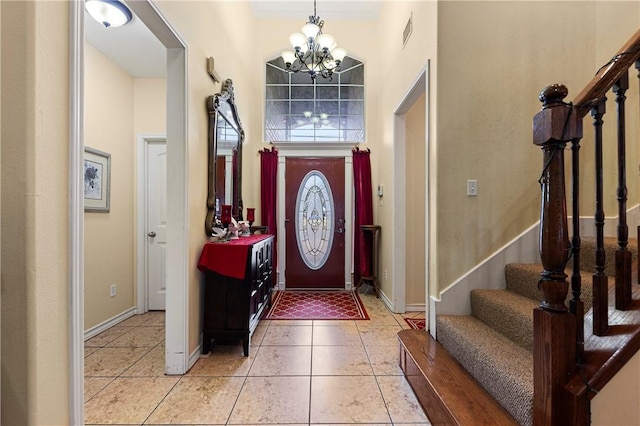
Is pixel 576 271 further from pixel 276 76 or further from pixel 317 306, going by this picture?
pixel 276 76

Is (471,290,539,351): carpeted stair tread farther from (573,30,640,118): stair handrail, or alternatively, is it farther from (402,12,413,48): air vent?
(402,12,413,48): air vent

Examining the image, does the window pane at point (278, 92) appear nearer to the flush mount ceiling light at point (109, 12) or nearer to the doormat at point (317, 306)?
the flush mount ceiling light at point (109, 12)

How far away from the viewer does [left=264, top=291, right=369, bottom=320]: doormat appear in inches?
133

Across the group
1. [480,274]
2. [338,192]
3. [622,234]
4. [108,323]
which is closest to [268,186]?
[338,192]

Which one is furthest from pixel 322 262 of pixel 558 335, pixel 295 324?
pixel 558 335

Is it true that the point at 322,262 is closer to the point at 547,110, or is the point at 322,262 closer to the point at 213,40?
the point at 213,40

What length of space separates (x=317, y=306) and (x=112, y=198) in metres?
2.61

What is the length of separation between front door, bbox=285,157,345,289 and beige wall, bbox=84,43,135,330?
6.92ft

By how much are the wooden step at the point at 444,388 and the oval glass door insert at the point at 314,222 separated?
8.64 feet

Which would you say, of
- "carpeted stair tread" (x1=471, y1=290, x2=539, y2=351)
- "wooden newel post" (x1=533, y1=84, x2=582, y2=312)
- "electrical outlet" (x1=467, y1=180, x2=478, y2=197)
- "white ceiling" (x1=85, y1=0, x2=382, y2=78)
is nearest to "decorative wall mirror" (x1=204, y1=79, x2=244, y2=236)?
"white ceiling" (x1=85, y1=0, x2=382, y2=78)

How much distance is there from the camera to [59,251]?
1.11 meters

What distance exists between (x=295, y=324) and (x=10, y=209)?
101 inches

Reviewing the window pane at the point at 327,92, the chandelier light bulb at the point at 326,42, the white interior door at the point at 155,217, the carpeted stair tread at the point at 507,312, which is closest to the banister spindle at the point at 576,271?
the carpeted stair tread at the point at 507,312

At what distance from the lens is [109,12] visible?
89.8 inches
